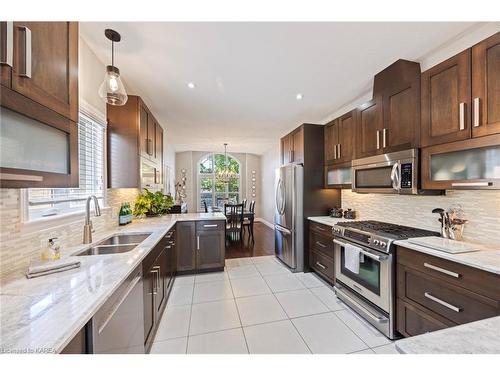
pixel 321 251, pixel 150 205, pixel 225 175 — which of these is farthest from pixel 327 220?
pixel 225 175

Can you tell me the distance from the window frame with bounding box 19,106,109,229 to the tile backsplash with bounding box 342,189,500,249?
3351 mm

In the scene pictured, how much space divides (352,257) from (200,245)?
2.17 meters

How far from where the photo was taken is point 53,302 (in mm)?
870

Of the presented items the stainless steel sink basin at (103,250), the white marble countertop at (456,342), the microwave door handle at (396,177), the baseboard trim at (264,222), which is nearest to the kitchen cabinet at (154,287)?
the stainless steel sink basin at (103,250)

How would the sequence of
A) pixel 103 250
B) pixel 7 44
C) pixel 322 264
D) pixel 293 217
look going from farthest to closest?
pixel 293 217 < pixel 322 264 < pixel 103 250 < pixel 7 44

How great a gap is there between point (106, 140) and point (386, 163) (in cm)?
318

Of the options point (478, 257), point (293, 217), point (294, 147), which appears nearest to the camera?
point (478, 257)

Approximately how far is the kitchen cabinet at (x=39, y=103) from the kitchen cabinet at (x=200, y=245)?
2.19m

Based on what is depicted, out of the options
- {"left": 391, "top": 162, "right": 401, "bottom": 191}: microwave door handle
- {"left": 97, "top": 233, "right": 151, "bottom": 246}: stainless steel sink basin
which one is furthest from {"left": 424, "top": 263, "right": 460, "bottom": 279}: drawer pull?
{"left": 97, "top": 233, "right": 151, "bottom": 246}: stainless steel sink basin

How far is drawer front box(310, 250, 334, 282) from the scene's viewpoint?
113 inches

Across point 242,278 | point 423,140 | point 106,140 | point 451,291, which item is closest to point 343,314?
point 451,291

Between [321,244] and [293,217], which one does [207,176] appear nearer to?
[293,217]
